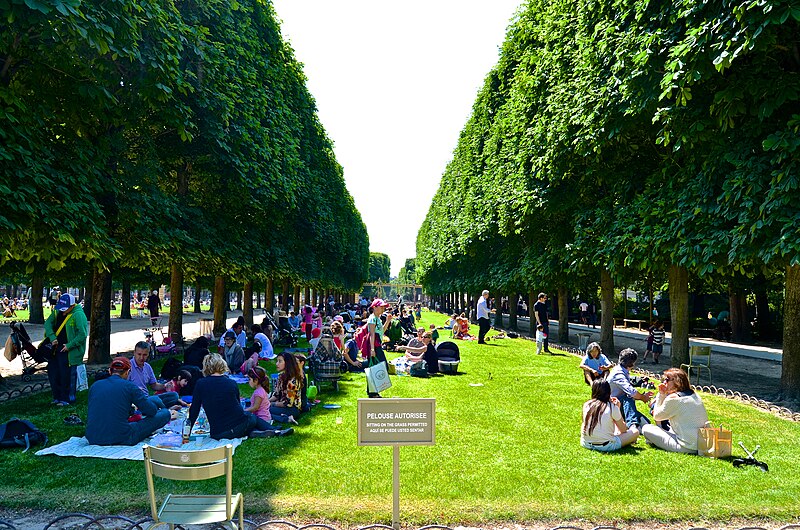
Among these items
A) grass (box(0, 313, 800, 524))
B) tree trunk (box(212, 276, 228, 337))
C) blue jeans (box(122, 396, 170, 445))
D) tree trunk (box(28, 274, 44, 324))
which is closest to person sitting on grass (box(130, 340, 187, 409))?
blue jeans (box(122, 396, 170, 445))

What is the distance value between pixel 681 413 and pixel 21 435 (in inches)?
397

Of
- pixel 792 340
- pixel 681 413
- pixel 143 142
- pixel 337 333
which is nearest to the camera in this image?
pixel 681 413

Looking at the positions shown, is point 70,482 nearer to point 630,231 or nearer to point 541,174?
point 630,231

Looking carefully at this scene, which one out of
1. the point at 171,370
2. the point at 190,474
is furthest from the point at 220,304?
the point at 190,474

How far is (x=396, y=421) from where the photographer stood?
495cm

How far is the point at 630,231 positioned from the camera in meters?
15.0

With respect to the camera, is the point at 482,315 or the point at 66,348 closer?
the point at 66,348

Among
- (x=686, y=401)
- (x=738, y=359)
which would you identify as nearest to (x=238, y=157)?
(x=686, y=401)

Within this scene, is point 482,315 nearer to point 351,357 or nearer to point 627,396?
point 351,357

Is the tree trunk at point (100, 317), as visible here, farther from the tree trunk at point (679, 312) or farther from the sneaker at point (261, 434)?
the tree trunk at point (679, 312)

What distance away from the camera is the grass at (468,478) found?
600cm

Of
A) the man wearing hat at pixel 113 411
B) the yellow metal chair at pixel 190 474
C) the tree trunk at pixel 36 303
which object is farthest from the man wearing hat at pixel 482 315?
the tree trunk at pixel 36 303

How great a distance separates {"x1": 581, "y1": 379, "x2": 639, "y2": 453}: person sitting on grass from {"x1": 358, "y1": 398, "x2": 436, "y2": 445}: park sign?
4.34 metres

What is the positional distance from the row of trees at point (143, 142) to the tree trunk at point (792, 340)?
14.4 metres
